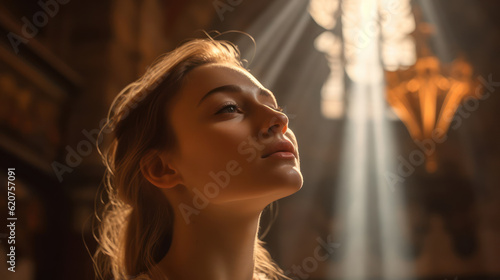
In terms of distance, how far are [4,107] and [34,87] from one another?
676 mm

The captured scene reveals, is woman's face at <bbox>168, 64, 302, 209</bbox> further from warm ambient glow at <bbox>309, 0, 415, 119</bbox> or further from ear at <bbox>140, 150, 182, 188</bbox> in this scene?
warm ambient glow at <bbox>309, 0, 415, 119</bbox>

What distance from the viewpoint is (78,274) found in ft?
19.1

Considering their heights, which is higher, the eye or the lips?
the eye

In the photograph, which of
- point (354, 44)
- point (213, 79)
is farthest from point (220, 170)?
point (354, 44)

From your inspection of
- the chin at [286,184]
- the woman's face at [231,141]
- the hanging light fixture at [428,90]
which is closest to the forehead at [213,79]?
the woman's face at [231,141]

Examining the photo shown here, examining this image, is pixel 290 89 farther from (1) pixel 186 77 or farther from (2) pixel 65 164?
(1) pixel 186 77

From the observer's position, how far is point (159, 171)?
1.53 metres

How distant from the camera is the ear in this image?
4.94ft

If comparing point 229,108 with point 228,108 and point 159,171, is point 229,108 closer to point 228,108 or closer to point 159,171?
point 228,108

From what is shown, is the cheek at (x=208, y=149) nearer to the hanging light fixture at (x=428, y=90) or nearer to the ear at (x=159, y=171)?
the ear at (x=159, y=171)

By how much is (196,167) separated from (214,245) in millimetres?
239

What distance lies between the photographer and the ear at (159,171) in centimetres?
150

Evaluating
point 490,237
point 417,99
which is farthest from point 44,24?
point 490,237

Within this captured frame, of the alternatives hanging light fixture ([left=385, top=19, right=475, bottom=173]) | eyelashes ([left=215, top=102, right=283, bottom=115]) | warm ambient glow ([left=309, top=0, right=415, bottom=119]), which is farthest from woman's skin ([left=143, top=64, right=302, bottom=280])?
warm ambient glow ([left=309, top=0, right=415, bottom=119])
